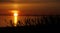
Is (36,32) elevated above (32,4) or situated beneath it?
situated beneath

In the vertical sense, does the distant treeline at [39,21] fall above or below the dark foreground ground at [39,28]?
above

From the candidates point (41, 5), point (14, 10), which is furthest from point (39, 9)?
point (14, 10)

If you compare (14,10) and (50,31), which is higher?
Answer: (14,10)

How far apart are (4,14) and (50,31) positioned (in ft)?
1.18

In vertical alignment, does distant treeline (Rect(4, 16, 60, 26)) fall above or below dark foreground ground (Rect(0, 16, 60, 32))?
above

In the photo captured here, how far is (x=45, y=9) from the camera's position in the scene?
40.9 inches

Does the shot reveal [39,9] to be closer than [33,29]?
No

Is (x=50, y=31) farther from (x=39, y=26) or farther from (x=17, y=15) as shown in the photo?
(x=17, y=15)

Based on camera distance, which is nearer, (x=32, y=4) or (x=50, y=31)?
(x=50, y=31)

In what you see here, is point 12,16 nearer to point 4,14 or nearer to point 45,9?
point 4,14

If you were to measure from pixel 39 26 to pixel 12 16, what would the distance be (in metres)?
0.20

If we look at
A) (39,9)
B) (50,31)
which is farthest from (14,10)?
(50,31)

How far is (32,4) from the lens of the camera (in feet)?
3.26

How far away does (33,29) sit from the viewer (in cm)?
89
